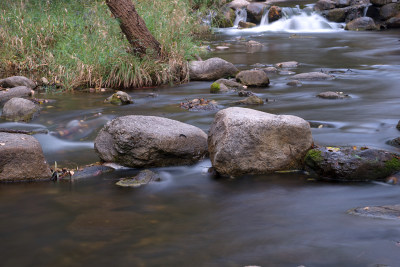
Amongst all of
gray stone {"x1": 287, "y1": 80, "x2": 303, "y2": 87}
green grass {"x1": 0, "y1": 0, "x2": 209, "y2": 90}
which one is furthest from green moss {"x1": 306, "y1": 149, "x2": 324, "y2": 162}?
green grass {"x1": 0, "y1": 0, "x2": 209, "y2": 90}

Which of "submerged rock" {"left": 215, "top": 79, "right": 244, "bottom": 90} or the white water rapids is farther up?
the white water rapids

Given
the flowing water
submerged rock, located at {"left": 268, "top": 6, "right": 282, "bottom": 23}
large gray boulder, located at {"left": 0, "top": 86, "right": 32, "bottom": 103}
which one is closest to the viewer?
the flowing water

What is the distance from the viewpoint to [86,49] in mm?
9398

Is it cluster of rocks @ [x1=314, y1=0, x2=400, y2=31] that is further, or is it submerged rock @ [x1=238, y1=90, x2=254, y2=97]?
cluster of rocks @ [x1=314, y1=0, x2=400, y2=31]

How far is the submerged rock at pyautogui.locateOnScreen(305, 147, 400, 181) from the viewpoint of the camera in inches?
175

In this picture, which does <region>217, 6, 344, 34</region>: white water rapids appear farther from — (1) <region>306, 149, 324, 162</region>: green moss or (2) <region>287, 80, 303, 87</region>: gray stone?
(1) <region>306, 149, 324, 162</region>: green moss

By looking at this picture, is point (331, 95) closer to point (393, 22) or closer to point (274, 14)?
point (393, 22)

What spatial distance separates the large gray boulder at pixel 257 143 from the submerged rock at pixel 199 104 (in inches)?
113

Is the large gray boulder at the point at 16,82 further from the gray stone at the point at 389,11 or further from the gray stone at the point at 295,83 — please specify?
the gray stone at the point at 389,11

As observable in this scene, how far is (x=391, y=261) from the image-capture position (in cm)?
298

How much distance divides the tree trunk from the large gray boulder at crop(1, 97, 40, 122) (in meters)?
2.77

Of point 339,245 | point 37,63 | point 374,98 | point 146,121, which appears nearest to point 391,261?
point 339,245

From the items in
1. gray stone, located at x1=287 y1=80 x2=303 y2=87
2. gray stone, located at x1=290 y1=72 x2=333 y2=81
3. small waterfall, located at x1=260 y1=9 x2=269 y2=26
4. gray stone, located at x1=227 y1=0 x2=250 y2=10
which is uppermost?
gray stone, located at x1=227 y1=0 x2=250 y2=10

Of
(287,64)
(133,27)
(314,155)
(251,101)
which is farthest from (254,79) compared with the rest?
(314,155)
